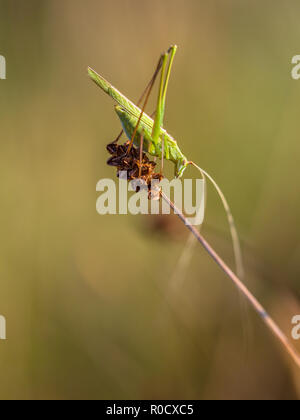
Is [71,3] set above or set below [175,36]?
above

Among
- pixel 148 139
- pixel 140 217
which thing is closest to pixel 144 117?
pixel 148 139

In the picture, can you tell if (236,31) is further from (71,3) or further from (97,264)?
(97,264)

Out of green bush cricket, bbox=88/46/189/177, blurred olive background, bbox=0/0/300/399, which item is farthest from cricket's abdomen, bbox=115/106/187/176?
blurred olive background, bbox=0/0/300/399

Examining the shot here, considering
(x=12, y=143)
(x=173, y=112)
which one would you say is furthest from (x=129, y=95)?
(x=12, y=143)

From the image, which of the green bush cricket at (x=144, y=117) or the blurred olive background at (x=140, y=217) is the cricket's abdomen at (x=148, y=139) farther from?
the blurred olive background at (x=140, y=217)

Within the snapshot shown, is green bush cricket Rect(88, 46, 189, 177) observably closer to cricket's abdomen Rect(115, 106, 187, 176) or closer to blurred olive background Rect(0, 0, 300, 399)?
cricket's abdomen Rect(115, 106, 187, 176)
